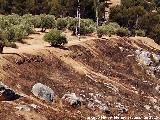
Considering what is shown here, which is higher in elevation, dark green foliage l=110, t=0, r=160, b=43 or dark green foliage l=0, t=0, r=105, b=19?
dark green foliage l=0, t=0, r=105, b=19

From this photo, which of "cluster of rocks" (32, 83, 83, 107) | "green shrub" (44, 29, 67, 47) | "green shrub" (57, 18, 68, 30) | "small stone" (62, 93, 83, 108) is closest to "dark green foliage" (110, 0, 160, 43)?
"green shrub" (57, 18, 68, 30)

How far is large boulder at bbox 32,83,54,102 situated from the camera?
34.8m

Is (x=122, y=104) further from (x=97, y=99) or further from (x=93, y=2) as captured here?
(x=93, y=2)

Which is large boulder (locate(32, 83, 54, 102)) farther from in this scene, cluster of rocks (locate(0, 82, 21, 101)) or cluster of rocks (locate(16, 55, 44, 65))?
cluster of rocks (locate(16, 55, 44, 65))

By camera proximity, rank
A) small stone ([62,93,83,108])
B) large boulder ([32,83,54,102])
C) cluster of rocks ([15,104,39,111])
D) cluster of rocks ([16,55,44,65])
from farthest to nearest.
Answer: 1. cluster of rocks ([16,55,44,65])
2. small stone ([62,93,83,108])
3. large boulder ([32,83,54,102])
4. cluster of rocks ([15,104,39,111])

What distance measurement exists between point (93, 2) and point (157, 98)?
49.8 meters

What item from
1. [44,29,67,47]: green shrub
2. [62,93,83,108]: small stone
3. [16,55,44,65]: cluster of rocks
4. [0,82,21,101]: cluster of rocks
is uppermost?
[44,29,67,47]: green shrub

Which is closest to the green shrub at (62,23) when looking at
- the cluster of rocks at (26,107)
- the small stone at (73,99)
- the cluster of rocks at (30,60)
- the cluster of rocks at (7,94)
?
the cluster of rocks at (30,60)

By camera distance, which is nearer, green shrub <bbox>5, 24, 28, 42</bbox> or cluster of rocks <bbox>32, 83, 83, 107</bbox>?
cluster of rocks <bbox>32, 83, 83, 107</bbox>

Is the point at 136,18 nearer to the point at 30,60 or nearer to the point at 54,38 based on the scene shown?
the point at 54,38

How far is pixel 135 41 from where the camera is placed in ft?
230

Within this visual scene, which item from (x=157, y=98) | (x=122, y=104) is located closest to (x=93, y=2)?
(x=157, y=98)

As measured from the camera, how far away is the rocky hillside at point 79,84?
32.8m

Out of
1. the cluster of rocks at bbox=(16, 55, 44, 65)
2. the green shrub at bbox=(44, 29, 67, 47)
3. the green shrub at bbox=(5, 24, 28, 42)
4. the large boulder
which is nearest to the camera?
the large boulder
